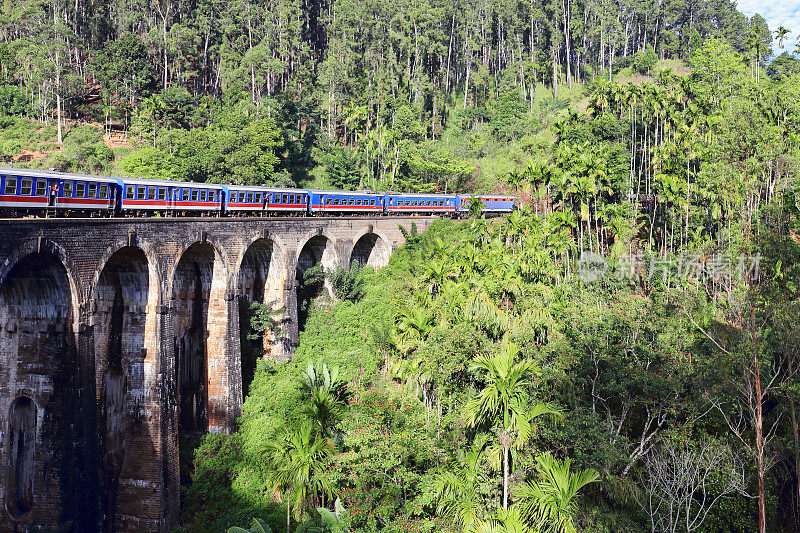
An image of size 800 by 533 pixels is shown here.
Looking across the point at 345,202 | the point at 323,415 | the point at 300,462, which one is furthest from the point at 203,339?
the point at 345,202

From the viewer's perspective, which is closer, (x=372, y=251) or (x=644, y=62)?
(x=372, y=251)

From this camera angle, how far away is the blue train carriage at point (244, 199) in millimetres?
31525

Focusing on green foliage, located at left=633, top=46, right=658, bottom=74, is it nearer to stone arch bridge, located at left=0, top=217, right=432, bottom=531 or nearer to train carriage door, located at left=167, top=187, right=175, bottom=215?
stone arch bridge, located at left=0, top=217, right=432, bottom=531

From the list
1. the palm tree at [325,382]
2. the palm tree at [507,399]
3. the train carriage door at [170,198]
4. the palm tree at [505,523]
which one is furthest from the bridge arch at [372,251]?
the palm tree at [505,523]

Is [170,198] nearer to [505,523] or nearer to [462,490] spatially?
[462,490]

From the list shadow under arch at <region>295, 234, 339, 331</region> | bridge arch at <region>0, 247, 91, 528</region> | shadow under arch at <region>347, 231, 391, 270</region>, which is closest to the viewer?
bridge arch at <region>0, 247, 91, 528</region>

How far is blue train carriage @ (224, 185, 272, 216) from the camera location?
103ft

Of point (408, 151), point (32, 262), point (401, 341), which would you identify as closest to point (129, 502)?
point (32, 262)

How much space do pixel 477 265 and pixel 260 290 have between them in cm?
1387

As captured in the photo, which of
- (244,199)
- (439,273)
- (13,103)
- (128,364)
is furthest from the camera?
(13,103)

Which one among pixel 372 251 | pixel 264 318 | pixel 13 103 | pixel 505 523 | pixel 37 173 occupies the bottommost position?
pixel 505 523

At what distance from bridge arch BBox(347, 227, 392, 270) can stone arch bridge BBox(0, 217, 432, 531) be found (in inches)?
564

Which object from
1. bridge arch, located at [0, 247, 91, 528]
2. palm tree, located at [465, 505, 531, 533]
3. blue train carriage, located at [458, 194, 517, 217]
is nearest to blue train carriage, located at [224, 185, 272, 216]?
bridge arch, located at [0, 247, 91, 528]

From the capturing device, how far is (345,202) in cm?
4197
